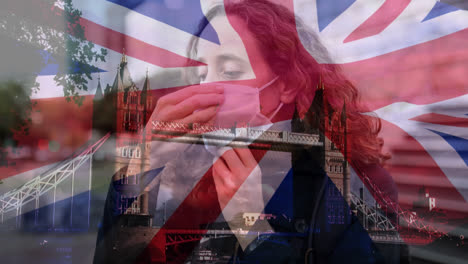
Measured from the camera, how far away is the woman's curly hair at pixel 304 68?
412 cm

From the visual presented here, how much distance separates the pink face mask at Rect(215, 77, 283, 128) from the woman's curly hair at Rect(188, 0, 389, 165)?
32 centimetres

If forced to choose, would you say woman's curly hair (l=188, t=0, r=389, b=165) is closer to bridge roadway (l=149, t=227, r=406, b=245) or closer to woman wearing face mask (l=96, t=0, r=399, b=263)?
woman wearing face mask (l=96, t=0, r=399, b=263)

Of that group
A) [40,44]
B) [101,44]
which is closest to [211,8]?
[101,44]

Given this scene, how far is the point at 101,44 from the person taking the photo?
3645mm

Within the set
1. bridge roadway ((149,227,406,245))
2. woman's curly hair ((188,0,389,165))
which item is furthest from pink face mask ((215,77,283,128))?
bridge roadway ((149,227,406,245))

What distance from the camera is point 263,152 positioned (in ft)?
13.0

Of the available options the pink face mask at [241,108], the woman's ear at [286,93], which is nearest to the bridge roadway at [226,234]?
the pink face mask at [241,108]

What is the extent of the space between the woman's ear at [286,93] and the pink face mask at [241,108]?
9 cm

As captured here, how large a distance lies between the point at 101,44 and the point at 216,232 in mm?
1826
